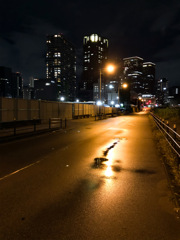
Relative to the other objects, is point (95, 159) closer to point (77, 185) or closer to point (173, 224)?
point (77, 185)

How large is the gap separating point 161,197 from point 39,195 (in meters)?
2.95

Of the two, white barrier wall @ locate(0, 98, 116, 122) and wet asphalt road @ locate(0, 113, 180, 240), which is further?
white barrier wall @ locate(0, 98, 116, 122)

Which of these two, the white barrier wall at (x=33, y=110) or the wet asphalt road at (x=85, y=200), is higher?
the white barrier wall at (x=33, y=110)

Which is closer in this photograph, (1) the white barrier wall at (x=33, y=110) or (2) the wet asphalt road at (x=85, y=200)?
(2) the wet asphalt road at (x=85, y=200)

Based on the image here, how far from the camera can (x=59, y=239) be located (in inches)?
118

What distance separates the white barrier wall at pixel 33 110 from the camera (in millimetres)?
20359

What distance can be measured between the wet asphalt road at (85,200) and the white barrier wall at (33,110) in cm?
1400

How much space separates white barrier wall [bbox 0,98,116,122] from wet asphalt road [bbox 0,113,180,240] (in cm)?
1400

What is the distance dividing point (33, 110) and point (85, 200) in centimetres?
2177

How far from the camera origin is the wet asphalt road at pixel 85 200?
3.21 meters

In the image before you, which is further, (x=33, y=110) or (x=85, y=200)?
(x=33, y=110)

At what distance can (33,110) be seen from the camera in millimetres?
24531

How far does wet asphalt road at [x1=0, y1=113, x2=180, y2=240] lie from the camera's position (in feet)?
10.5

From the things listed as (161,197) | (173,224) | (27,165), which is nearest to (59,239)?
(173,224)
